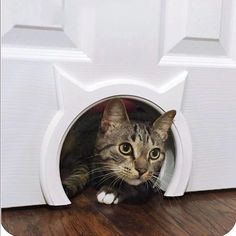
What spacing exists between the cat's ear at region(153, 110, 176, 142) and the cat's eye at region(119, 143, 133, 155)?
91 millimetres

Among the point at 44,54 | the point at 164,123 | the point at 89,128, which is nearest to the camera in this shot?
the point at 44,54

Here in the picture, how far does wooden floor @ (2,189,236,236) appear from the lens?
3.17 ft

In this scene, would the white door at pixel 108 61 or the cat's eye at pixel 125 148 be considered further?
the cat's eye at pixel 125 148

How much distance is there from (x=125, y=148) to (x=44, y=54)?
1.04 feet

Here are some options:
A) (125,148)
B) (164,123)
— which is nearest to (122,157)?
(125,148)

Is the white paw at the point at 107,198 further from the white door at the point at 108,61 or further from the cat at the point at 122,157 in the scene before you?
the white door at the point at 108,61

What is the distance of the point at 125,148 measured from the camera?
1093mm

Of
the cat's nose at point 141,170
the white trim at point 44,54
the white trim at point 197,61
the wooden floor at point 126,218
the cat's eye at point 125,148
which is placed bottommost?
the wooden floor at point 126,218

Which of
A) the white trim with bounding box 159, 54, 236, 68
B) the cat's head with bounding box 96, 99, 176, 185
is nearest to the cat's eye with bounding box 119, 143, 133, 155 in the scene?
the cat's head with bounding box 96, 99, 176, 185

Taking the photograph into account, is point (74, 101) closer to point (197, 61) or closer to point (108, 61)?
point (108, 61)

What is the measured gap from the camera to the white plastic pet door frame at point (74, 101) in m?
1.02

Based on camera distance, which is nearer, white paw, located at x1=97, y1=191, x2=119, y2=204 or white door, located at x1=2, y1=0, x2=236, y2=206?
white door, located at x1=2, y1=0, x2=236, y2=206

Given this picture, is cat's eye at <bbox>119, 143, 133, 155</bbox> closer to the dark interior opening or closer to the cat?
the cat

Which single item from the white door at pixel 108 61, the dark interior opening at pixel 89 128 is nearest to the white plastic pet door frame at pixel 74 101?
the white door at pixel 108 61
